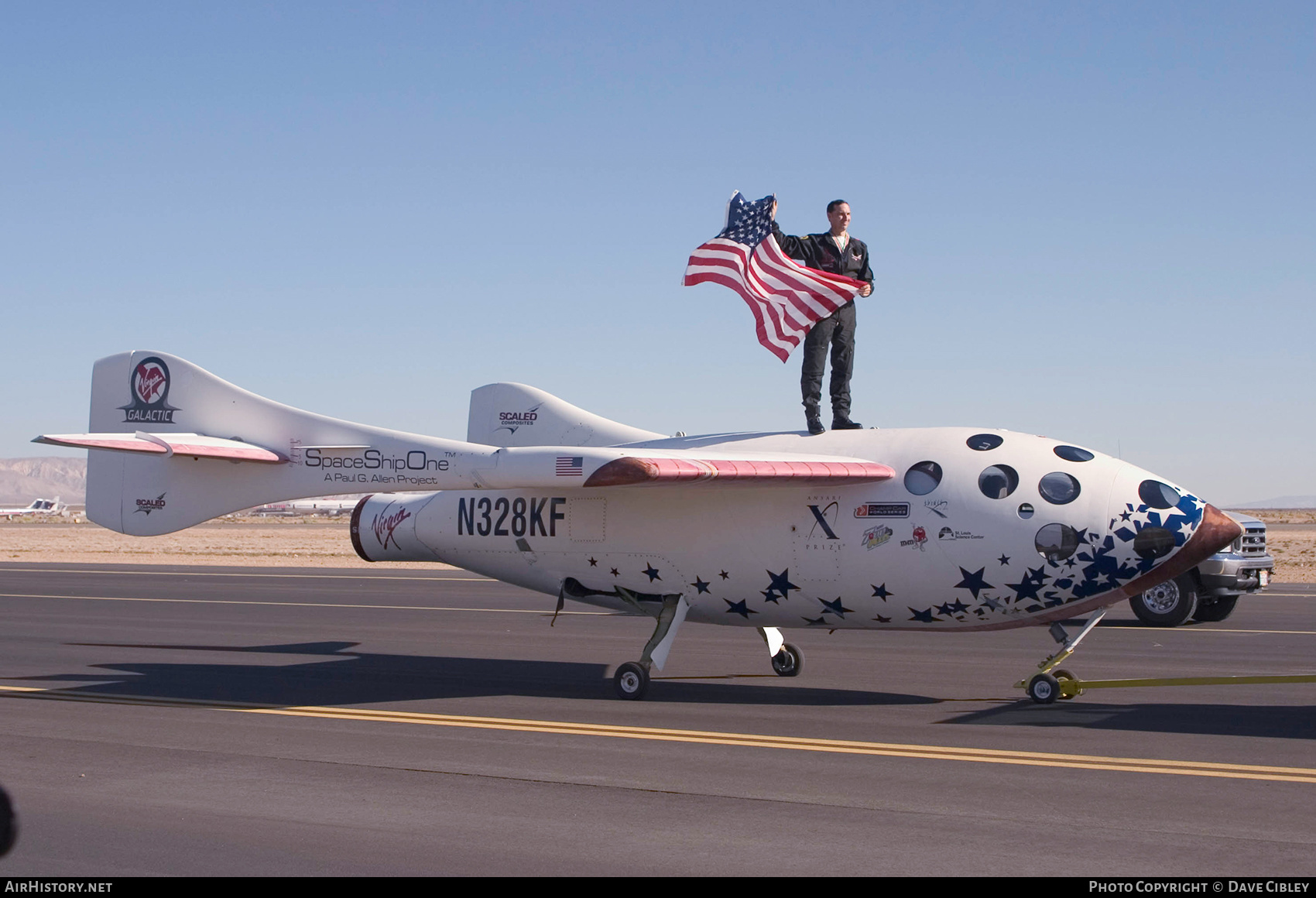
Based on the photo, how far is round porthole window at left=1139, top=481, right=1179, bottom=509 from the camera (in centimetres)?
1156

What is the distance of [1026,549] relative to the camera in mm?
11711

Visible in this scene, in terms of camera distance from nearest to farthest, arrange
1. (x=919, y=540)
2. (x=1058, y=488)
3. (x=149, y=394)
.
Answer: (x=1058, y=488) < (x=919, y=540) < (x=149, y=394)

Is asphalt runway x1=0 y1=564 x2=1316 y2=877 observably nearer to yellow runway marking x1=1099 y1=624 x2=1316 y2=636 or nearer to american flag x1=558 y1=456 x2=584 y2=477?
yellow runway marking x1=1099 y1=624 x2=1316 y2=636

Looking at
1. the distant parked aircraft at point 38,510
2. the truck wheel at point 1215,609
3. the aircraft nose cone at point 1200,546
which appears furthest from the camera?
the distant parked aircraft at point 38,510

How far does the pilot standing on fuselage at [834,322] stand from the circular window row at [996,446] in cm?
158

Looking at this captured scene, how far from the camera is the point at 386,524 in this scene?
15.5 meters

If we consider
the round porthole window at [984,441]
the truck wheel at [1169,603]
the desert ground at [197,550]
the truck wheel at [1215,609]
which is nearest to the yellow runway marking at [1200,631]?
the truck wheel at [1169,603]

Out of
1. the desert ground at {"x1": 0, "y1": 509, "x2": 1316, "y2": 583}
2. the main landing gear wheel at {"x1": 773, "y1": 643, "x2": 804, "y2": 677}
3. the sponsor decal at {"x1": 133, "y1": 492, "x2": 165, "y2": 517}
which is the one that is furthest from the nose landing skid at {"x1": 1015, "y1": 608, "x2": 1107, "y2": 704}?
the desert ground at {"x1": 0, "y1": 509, "x2": 1316, "y2": 583}

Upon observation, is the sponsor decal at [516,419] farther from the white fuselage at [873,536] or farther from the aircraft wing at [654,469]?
the aircraft wing at [654,469]

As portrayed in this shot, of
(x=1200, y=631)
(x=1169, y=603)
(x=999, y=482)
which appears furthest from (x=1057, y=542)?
(x=1169, y=603)

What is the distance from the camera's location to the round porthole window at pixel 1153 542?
11.4m

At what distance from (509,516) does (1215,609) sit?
13.6 m

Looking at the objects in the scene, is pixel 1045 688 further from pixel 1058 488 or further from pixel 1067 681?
pixel 1058 488

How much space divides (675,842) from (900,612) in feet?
19.1
